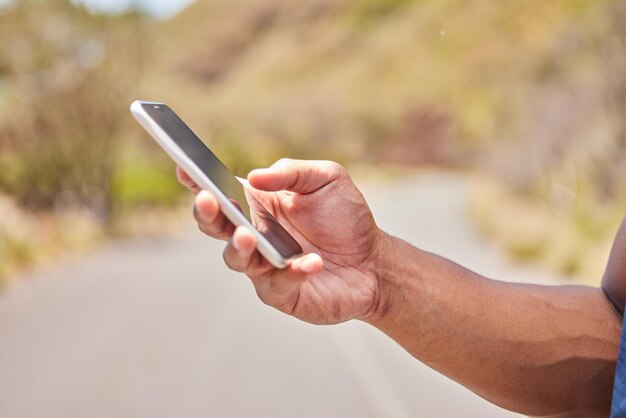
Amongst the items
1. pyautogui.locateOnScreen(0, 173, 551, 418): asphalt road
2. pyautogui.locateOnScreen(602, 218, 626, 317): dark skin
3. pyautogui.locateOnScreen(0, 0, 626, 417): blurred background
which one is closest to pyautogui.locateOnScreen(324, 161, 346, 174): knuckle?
pyautogui.locateOnScreen(602, 218, 626, 317): dark skin

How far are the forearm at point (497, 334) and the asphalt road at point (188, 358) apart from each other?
2.93 metres

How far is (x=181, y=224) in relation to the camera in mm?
22938

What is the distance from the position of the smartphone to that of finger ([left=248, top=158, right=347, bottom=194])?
0.18 ft

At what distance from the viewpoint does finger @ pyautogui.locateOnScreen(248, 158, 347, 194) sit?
6.82ft

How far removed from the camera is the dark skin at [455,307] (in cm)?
225

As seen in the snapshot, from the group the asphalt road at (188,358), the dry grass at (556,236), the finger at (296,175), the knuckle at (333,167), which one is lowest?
the finger at (296,175)

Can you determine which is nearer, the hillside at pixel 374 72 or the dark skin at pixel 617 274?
the dark skin at pixel 617 274

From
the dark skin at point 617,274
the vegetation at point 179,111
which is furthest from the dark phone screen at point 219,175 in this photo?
Answer: the vegetation at point 179,111

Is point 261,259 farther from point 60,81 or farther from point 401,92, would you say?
point 401,92

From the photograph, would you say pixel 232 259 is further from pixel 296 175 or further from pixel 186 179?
pixel 296 175

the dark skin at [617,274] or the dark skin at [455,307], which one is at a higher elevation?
the dark skin at [617,274]

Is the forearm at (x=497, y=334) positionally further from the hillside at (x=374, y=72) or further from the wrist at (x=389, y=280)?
the hillside at (x=374, y=72)

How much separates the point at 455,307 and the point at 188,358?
6281mm

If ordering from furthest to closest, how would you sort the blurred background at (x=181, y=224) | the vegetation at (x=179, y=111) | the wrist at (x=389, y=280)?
the vegetation at (x=179, y=111) < the blurred background at (x=181, y=224) < the wrist at (x=389, y=280)
